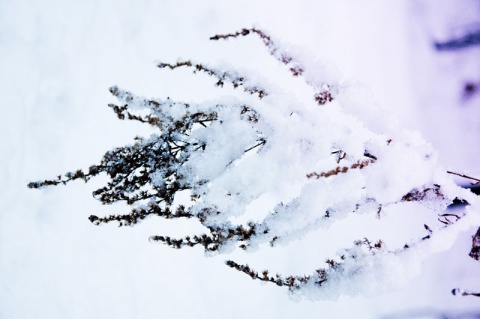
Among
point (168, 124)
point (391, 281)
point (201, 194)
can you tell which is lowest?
point (391, 281)

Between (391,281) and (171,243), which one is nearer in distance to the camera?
(391,281)

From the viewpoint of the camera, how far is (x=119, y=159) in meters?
2.21

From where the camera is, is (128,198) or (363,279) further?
(128,198)

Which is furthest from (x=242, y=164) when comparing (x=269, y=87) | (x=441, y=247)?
(x=441, y=247)

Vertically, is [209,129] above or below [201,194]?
above

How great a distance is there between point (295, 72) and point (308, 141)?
1.59ft

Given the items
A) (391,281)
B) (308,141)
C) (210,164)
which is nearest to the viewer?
(391,281)

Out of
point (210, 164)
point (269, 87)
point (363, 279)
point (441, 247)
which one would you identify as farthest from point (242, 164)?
point (441, 247)

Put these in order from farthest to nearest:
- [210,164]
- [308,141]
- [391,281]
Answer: [210,164] → [308,141] → [391,281]

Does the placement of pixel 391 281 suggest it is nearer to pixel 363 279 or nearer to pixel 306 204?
pixel 363 279

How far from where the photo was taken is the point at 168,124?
2232 mm

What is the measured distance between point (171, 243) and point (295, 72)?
1.44m

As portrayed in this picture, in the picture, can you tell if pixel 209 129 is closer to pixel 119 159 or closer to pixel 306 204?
pixel 119 159

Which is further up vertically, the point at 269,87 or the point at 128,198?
the point at 269,87
